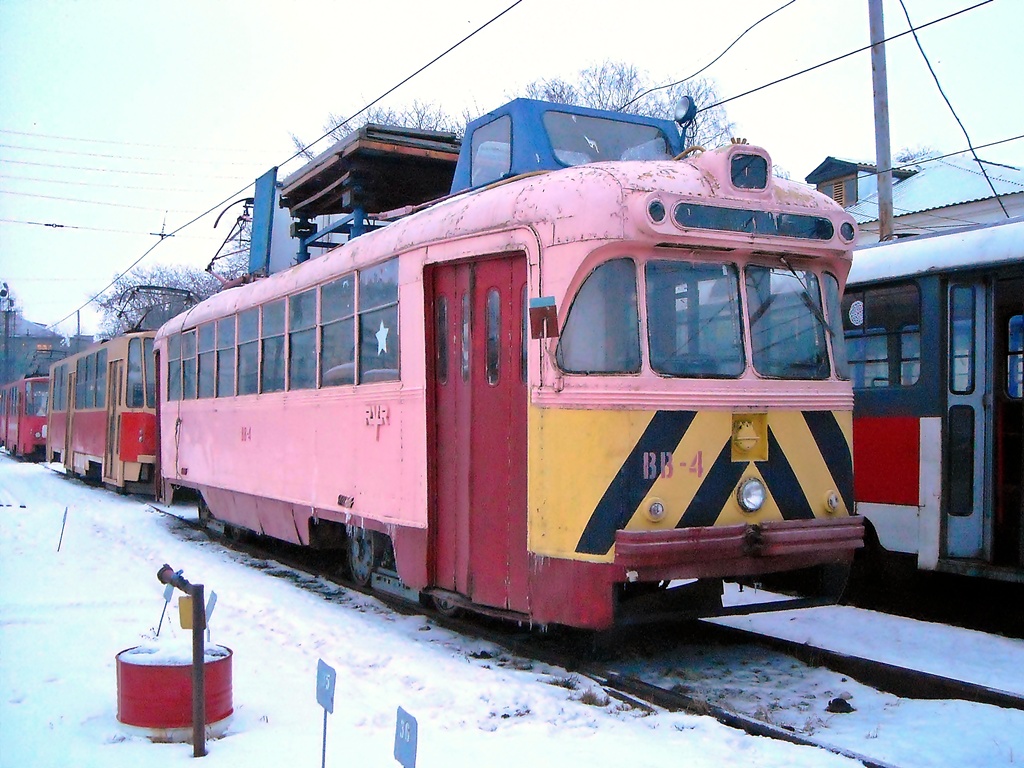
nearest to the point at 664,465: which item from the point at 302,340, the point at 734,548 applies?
the point at 734,548

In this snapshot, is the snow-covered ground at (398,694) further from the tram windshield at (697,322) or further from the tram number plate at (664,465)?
the tram windshield at (697,322)

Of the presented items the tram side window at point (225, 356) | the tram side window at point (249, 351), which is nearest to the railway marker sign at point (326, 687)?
the tram side window at point (249, 351)

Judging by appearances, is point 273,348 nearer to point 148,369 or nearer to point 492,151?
point 492,151

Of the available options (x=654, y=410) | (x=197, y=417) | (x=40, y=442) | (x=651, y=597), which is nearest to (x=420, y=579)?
(x=651, y=597)

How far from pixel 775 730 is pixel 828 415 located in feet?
7.34

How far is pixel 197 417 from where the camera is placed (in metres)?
13.1

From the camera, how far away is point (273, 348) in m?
10.3

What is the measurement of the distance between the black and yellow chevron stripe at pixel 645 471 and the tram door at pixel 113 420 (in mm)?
15313

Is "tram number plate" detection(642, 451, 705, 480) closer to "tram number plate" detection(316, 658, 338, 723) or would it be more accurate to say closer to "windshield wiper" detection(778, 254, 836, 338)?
"windshield wiper" detection(778, 254, 836, 338)

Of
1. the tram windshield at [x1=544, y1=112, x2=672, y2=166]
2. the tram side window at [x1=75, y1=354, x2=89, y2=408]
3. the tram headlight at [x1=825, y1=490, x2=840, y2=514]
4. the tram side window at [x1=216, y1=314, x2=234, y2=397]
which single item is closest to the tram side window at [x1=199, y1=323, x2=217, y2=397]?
the tram side window at [x1=216, y1=314, x2=234, y2=397]

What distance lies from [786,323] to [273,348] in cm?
562

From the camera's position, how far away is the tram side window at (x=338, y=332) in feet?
27.2

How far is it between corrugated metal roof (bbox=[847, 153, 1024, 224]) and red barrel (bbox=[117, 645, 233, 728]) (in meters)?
26.9

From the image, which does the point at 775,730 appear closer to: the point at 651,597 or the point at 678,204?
the point at 651,597
